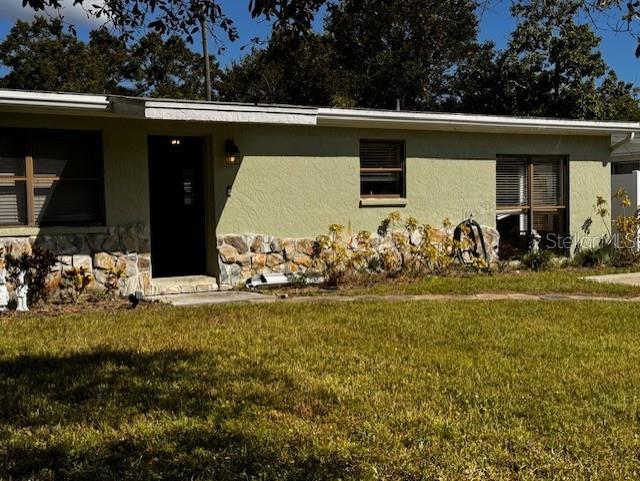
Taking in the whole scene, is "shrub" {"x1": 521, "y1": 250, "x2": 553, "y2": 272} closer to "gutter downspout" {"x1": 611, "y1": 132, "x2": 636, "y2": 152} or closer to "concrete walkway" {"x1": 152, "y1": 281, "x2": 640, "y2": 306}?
"concrete walkway" {"x1": 152, "y1": 281, "x2": 640, "y2": 306}

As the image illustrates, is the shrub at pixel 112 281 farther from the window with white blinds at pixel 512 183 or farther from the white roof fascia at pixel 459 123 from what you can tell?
the window with white blinds at pixel 512 183

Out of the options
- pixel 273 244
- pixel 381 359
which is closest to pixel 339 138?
pixel 273 244

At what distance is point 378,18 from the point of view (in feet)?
16.0

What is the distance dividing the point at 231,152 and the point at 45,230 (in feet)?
9.41

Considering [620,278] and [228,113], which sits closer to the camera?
[228,113]

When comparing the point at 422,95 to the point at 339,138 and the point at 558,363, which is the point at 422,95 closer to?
the point at 339,138

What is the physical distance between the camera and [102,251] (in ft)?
31.5

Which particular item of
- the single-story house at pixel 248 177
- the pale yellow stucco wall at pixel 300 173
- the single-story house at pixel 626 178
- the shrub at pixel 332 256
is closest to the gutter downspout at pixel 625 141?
the single-story house at pixel 626 178

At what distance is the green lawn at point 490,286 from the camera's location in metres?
9.73

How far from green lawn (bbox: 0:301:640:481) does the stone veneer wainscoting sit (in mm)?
2832

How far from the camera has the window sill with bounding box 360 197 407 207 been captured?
11.5 metres

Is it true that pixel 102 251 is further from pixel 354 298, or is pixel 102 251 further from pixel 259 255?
pixel 354 298

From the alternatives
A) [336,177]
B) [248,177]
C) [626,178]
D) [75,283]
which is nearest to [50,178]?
[75,283]

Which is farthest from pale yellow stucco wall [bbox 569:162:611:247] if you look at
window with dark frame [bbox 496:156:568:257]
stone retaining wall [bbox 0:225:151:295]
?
stone retaining wall [bbox 0:225:151:295]
